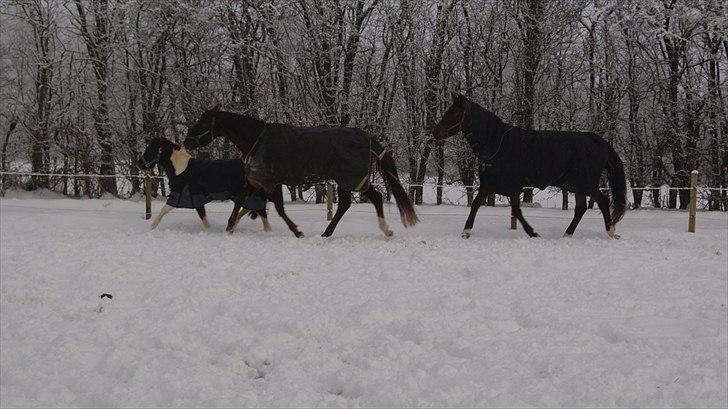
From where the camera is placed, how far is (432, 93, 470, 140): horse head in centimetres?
791

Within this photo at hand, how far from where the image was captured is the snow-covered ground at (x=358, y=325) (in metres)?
3.23

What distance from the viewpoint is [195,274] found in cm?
526

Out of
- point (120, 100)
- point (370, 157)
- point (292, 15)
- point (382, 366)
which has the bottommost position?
point (382, 366)

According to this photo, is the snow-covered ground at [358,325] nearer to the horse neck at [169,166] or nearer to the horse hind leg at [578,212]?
the horse hind leg at [578,212]

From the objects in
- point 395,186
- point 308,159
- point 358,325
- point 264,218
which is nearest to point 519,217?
point 395,186

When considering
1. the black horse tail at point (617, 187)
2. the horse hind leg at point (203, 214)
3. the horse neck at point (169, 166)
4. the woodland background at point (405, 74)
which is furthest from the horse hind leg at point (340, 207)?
the woodland background at point (405, 74)

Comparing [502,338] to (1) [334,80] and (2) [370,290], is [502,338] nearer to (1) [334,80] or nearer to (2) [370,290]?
(2) [370,290]

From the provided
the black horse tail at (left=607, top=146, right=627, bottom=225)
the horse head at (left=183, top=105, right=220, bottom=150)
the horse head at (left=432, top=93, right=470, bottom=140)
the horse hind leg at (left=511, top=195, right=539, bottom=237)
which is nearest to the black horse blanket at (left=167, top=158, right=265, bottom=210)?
the horse head at (left=183, top=105, right=220, bottom=150)

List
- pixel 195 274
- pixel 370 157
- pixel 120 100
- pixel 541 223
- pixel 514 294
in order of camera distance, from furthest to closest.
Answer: pixel 120 100 → pixel 541 223 → pixel 370 157 → pixel 195 274 → pixel 514 294

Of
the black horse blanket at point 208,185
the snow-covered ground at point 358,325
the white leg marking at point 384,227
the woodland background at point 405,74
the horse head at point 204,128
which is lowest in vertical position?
the snow-covered ground at point 358,325

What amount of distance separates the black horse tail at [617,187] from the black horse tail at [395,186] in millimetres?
2872

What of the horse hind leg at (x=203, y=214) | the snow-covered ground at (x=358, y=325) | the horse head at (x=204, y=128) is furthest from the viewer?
the horse hind leg at (x=203, y=214)

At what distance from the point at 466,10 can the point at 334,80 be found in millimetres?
4176

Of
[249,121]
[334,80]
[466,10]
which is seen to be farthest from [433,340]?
[466,10]
